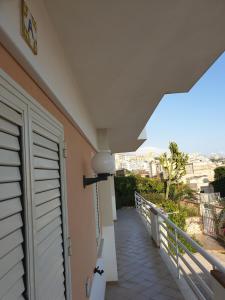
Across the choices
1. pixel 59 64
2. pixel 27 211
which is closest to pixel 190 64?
pixel 59 64

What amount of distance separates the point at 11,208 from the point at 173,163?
1343 cm

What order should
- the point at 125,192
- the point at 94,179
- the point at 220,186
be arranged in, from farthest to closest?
Result: the point at 220,186
the point at 125,192
the point at 94,179

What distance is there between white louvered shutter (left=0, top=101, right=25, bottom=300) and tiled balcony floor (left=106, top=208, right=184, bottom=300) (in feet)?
11.1

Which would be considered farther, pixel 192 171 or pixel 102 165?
pixel 192 171

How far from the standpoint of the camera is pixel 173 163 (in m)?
14.0

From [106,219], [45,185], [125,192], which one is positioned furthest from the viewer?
[125,192]

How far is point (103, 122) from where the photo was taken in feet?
14.1

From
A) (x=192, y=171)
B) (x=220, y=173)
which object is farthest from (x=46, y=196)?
(x=192, y=171)

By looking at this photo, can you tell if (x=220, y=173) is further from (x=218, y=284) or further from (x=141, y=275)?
(x=218, y=284)

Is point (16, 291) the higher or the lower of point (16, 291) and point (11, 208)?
the lower

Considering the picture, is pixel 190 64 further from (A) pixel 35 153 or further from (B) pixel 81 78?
(A) pixel 35 153

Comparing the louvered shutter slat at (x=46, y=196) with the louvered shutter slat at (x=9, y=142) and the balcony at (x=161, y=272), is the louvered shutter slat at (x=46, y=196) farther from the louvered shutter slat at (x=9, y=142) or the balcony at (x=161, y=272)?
the balcony at (x=161, y=272)

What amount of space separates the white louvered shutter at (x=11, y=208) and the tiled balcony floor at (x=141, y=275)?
3.38 metres

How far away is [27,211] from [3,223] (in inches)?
7.5
